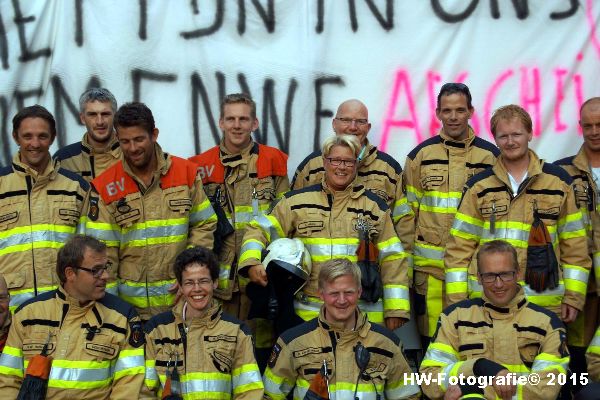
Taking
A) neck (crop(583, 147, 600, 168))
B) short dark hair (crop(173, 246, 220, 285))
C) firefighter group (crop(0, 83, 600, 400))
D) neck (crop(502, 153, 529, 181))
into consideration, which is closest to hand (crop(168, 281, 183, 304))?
firefighter group (crop(0, 83, 600, 400))

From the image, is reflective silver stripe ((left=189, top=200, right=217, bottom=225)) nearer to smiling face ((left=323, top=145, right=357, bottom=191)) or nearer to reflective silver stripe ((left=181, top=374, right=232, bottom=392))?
smiling face ((left=323, top=145, right=357, bottom=191))

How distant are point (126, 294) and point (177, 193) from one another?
2.33 feet

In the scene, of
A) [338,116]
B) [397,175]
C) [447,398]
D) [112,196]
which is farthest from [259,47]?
[447,398]

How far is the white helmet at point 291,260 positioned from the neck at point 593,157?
6.85 ft

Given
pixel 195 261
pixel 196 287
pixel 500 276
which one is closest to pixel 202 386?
pixel 196 287

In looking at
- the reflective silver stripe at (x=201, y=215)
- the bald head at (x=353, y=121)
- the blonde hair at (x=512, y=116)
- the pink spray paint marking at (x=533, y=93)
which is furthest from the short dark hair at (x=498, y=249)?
the pink spray paint marking at (x=533, y=93)

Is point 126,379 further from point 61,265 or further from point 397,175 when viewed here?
point 397,175

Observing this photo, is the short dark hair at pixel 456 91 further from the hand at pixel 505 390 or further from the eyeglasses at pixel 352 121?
the hand at pixel 505 390

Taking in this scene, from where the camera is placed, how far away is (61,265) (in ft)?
21.8

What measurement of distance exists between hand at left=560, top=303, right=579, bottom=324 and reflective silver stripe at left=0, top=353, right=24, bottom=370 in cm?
332

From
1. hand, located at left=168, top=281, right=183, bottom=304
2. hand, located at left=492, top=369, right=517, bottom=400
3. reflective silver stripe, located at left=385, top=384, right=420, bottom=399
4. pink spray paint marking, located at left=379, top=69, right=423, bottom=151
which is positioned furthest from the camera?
pink spray paint marking, located at left=379, top=69, right=423, bottom=151

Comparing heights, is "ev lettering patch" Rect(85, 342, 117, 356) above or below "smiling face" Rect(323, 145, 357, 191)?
below

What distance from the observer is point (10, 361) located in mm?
6562

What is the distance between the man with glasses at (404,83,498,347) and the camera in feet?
25.9
